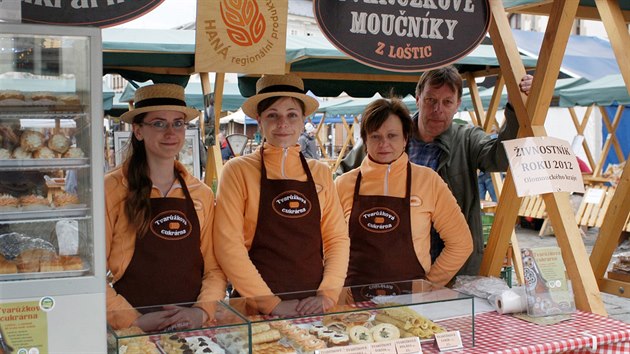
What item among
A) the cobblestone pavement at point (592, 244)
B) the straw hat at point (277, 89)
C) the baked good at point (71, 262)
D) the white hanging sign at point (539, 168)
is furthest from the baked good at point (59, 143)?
the cobblestone pavement at point (592, 244)

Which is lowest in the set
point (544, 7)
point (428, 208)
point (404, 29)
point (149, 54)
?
point (428, 208)

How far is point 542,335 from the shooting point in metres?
2.66

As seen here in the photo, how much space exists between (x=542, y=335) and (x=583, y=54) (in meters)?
19.3

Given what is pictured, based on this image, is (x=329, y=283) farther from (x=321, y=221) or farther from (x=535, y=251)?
(x=535, y=251)

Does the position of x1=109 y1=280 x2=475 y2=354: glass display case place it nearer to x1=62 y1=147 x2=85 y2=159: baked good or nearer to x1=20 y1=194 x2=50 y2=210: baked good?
x1=20 y1=194 x2=50 y2=210: baked good

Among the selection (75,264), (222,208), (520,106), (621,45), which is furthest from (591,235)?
(75,264)

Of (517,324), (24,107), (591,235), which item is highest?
(24,107)

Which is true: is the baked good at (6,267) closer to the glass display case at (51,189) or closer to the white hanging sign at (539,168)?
the glass display case at (51,189)

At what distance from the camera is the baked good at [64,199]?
7.27ft

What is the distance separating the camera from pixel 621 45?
13.7ft

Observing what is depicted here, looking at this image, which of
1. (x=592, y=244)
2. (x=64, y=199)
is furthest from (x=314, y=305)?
(x=592, y=244)

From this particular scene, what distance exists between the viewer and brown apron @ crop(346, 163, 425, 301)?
3.26m

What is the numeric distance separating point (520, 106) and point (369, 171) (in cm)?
81

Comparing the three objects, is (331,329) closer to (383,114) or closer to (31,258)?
(31,258)
